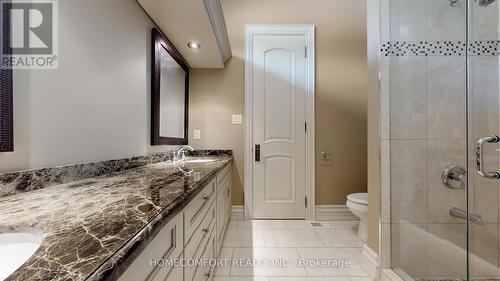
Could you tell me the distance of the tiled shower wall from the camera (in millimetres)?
1465

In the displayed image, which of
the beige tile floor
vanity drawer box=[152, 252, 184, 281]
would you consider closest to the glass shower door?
the beige tile floor

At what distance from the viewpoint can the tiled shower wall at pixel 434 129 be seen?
4.81 ft

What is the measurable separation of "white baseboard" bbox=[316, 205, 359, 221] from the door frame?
0.08 m

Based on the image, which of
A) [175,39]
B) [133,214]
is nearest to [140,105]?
[175,39]

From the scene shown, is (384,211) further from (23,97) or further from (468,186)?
(23,97)

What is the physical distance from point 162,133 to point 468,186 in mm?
2346

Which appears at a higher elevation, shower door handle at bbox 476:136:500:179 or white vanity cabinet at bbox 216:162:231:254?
shower door handle at bbox 476:136:500:179

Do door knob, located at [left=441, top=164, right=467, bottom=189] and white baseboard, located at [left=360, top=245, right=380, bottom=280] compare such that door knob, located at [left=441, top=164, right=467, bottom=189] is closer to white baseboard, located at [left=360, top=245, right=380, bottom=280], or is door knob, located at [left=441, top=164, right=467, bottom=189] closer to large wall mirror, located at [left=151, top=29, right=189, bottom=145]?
white baseboard, located at [left=360, top=245, right=380, bottom=280]

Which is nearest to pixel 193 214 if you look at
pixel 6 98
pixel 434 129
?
pixel 6 98

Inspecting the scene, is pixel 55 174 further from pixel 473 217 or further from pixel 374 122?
pixel 473 217

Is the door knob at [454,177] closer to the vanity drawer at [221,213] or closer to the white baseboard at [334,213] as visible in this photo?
the white baseboard at [334,213]

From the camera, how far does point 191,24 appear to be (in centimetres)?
188

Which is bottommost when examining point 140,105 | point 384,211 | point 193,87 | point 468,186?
point 384,211

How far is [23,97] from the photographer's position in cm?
90
